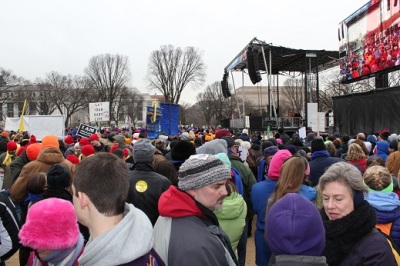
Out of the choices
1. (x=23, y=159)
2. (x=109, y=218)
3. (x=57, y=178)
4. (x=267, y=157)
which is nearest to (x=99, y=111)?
(x=23, y=159)

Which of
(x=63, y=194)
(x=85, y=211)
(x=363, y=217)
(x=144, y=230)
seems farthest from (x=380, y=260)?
(x=63, y=194)

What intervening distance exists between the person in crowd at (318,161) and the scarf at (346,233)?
10.8 feet

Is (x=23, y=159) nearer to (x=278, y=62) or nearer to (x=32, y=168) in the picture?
(x=32, y=168)

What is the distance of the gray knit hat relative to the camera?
2.23 metres

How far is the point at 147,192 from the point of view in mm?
4012

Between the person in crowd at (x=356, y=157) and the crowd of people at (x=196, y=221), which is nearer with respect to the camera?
the crowd of people at (x=196, y=221)

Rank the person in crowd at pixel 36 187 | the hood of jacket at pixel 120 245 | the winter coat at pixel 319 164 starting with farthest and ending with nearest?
the winter coat at pixel 319 164
the person in crowd at pixel 36 187
the hood of jacket at pixel 120 245

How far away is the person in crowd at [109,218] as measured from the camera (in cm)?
158

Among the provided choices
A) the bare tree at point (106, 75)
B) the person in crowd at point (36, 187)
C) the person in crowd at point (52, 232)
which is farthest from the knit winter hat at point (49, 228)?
the bare tree at point (106, 75)

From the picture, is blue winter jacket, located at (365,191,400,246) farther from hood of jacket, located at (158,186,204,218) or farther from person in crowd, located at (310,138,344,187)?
person in crowd, located at (310,138,344,187)

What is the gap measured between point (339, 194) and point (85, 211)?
1.62m

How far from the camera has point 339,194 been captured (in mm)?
2471

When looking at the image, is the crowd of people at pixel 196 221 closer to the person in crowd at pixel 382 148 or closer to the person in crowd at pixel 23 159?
the person in crowd at pixel 23 159

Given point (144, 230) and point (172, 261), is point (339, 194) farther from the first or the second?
point (144, 230)
